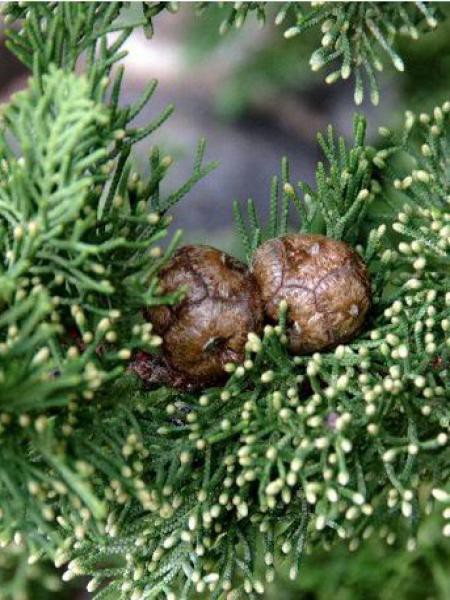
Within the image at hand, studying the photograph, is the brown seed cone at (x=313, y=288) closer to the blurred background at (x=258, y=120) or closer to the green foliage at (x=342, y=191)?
the green foliage at (x=342, y=191)

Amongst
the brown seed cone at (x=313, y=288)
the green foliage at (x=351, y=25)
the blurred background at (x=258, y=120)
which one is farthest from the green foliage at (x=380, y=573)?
the green foliage at (x=351, y=25)

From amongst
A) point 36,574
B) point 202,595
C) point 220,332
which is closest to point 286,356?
point 220,332

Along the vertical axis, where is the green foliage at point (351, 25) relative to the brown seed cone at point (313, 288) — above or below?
above

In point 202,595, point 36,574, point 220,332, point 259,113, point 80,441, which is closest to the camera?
point 80,441

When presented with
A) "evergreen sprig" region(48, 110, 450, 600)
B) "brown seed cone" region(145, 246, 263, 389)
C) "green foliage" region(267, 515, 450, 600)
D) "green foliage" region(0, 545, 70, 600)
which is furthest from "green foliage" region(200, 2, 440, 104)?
"green foliage" region(0, 545, 70, 600)

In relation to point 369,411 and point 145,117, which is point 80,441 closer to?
point 369,411

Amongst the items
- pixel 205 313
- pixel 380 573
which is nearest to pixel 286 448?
pixel 205 313

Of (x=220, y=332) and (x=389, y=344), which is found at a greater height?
(x=220, y=332)
